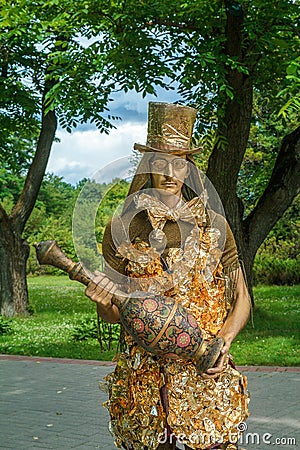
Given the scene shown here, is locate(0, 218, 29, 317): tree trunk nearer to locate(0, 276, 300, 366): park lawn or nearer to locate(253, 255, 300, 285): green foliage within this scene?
locate(0, 276, 300, 366): park lawn

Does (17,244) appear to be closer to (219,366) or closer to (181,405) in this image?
(181,405)

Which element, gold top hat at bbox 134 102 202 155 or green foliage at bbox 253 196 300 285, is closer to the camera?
gold top hat at bbox 134 102 202 155

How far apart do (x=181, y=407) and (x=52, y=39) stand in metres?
11.8

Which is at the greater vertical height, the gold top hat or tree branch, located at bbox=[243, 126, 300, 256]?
tree branch, located at bbox=[243, 126, 300, 256]

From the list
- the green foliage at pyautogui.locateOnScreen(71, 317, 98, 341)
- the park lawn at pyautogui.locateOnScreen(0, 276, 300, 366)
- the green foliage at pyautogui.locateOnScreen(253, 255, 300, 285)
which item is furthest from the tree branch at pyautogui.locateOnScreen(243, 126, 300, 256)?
the green foliage at pyautogui.locateOnScreen(253, 255, 300, 285)

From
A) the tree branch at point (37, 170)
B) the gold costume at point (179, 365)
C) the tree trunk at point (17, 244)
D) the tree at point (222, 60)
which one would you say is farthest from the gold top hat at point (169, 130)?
the tree branch at point (37, 170)

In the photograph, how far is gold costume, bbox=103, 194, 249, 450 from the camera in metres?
3.15

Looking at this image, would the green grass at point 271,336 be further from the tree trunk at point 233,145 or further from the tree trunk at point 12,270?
the tree trunk at point 12,270

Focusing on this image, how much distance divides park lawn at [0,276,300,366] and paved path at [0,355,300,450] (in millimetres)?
608

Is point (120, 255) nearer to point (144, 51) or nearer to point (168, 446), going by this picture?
point (168, 446)

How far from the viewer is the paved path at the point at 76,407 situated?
19.9 ft

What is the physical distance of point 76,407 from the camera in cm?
736

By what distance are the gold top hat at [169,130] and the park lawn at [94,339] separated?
5.22 meters

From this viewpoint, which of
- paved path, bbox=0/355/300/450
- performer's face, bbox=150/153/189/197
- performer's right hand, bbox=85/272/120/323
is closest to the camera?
performer's right hand, bbox=85/272/120/323
